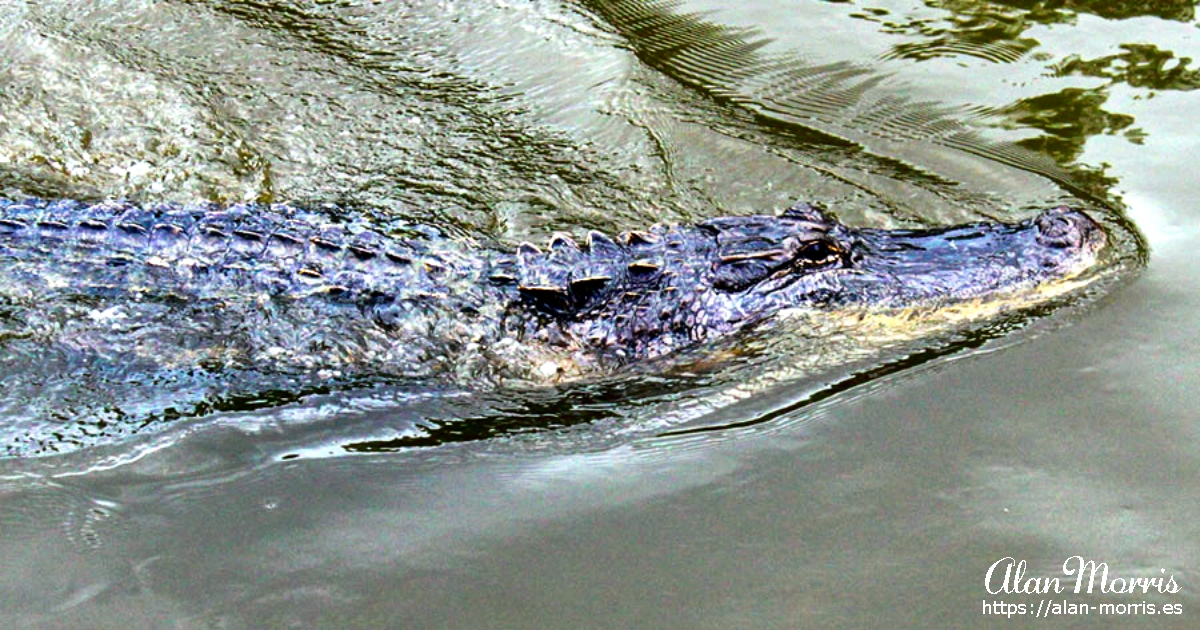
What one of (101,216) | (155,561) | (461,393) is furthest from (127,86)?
(155,561)

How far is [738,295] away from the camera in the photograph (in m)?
4.30

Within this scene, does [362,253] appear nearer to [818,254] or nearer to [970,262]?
[818,254]

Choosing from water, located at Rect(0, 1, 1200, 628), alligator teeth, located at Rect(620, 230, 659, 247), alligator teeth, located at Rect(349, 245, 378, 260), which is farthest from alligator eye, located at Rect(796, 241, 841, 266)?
alligator teeth, located at Rect(349, 245, 378, 260)

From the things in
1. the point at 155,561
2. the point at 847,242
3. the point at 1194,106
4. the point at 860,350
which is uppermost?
the point at 1194,106

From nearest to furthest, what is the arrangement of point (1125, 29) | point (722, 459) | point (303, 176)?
point (722, 459), point (303, 176), point (1125, 29)

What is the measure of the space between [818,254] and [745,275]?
311 mm

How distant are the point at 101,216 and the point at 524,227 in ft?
6.09

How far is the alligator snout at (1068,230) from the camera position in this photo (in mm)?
4410

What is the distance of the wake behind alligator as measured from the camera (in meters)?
4.23

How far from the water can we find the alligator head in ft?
0.81

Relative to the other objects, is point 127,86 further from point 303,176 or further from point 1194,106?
point 1194,106

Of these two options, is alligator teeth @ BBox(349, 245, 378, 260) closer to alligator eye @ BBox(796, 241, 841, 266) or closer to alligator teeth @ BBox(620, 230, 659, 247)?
alligator teeth @ BBox(620, 230, 659, 247)

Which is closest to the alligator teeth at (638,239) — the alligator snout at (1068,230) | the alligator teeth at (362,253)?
the alligator teeth at (362,253)

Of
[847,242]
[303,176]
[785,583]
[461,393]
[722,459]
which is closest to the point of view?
[785,583]
